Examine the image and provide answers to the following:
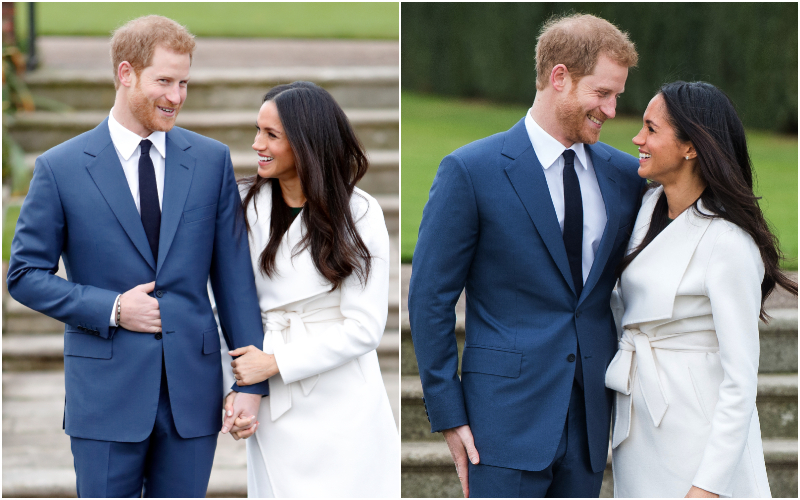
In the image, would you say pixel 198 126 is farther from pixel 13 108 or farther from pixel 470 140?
pixel 470 140

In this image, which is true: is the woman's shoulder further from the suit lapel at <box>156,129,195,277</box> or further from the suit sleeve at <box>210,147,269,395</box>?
the suit lapel at <box>156,129,195,277</box>

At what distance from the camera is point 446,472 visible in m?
3.56

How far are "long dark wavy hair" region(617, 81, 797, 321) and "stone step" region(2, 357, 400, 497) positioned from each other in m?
2.16

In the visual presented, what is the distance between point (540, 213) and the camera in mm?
2148

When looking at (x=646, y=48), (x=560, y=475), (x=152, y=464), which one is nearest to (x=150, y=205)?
(x=152, y=464)

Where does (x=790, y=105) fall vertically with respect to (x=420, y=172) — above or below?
above

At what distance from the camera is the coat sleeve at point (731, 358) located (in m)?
2.04

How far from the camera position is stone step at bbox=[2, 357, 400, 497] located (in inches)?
139

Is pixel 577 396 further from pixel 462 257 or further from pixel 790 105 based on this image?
pixel 790 105

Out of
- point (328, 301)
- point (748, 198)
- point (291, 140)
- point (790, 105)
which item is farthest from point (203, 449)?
point (790, 105)

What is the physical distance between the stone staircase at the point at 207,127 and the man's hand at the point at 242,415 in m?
1.41

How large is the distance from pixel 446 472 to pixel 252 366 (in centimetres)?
160

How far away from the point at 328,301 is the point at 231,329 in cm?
30

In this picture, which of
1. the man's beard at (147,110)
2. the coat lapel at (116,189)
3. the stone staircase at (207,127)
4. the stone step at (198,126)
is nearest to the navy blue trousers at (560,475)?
the coat lapel at (116,189)
